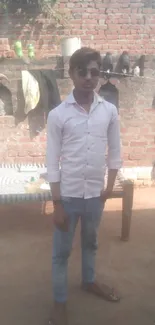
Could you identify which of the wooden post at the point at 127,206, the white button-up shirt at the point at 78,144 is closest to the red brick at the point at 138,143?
the wooden post at the point at 127,206

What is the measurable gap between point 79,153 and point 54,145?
15 cm

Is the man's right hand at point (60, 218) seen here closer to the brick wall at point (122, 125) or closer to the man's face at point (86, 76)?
the man's face at point (86, 76)

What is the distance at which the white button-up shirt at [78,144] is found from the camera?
1833 millimetres

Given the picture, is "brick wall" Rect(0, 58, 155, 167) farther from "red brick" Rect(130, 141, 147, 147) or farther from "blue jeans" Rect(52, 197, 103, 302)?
"blue jeans" Rect(52, 197, 103, 302)

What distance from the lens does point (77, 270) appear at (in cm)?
288

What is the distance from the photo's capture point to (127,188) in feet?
10.7

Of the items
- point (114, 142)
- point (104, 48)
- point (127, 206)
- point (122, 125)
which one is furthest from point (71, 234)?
point (104, 48)

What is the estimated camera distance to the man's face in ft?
5.97

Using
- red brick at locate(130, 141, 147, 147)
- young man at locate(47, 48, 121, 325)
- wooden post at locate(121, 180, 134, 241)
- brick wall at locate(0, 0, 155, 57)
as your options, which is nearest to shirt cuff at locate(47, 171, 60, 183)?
young man at locate(47, 48, 121, 325)

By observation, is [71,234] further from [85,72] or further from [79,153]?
[85,72]

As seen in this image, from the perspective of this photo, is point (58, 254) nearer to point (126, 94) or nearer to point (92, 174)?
point (92, 174)

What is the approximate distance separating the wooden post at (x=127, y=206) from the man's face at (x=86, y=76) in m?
1.61

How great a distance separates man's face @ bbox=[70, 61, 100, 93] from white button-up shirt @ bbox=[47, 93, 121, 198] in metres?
0.09

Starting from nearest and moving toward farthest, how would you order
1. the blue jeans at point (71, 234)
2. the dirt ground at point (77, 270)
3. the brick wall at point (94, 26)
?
Answer: the blue jeans at point (71, 234), the dirt ground at point (77, 270), the brick wall at point (94, 26)
